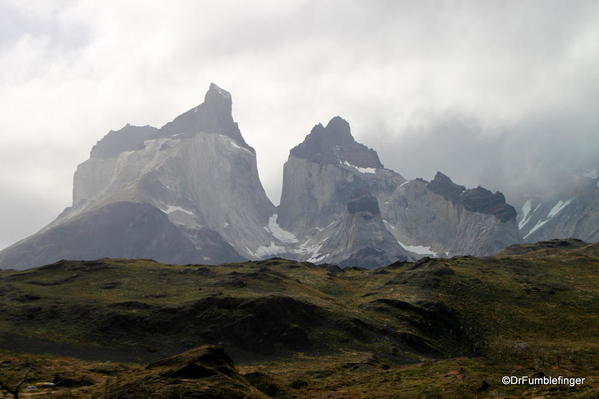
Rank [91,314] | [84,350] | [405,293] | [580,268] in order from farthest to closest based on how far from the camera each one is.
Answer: [580,268] → [405,293] → [91,314] → [84,350]

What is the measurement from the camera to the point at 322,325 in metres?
83.0

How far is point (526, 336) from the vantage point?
75562 millimetres

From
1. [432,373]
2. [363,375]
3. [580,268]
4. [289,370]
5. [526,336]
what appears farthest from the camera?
[580,268]

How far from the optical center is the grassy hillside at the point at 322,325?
157 feet

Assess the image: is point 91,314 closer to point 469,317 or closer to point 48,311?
point 48,311

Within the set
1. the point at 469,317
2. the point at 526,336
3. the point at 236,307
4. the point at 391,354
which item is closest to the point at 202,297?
the point at 236,307

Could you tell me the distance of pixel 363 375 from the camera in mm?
52094

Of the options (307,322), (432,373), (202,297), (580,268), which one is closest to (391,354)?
(307,322)

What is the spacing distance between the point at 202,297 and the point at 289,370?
3517 cm

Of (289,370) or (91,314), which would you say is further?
(91,314)

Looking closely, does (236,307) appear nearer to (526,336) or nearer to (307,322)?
(307,322)

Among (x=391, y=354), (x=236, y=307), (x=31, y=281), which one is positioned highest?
(x=31, y=281)

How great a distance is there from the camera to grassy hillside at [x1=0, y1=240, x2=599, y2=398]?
47.9m

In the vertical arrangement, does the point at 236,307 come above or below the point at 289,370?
above
